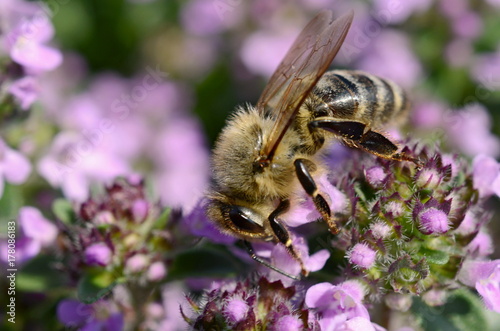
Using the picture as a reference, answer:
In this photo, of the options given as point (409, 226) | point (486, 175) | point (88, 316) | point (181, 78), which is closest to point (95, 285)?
point (88, 316)

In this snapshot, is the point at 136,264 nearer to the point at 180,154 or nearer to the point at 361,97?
the point at 361,97

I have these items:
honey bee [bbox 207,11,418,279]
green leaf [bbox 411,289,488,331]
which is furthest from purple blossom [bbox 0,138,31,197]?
green leaf [bbox 411,289,488,331]

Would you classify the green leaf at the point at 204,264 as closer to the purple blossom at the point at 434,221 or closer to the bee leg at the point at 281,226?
the bee leg at the point at 281,226

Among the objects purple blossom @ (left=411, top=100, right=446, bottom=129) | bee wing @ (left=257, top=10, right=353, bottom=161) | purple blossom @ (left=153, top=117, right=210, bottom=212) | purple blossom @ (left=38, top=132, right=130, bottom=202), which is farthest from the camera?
purple blossom @ (left=153, top=117, right=210, bottom=212)

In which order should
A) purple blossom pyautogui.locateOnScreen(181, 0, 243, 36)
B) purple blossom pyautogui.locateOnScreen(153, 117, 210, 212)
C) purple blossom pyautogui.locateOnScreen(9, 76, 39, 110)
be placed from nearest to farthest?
purple blossom pyautogui.locateOnScreen(9, 76, 39, 110), purple blossom pyautogui.locateOnScreen(181, 0, 243, 36), purple blossom pyautogui.locateOnScreen(153, 117, 210, 212)

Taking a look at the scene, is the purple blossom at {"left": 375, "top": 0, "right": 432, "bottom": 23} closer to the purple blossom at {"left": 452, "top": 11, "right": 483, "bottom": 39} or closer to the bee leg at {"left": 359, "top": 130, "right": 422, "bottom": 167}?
the purple blossom at {"left": 452, "top": 11, "right": 483, "bottom": 39}

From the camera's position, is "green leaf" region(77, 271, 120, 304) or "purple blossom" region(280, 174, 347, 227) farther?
"green leaf" region(77, 271, 120, 304)

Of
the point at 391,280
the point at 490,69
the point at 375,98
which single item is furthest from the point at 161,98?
the point at 391,280
